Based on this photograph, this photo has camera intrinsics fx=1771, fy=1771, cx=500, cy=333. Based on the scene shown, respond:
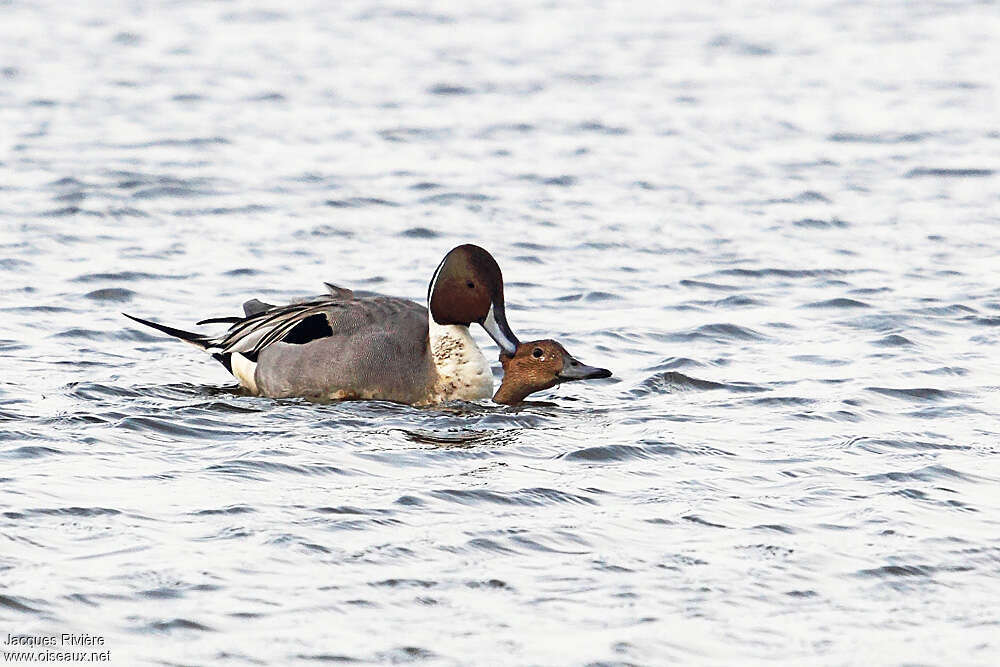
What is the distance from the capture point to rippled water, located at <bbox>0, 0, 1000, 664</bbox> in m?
6.57

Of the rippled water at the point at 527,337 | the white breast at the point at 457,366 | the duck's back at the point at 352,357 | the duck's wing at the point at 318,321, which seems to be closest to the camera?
the rippled water at the point at 527,337

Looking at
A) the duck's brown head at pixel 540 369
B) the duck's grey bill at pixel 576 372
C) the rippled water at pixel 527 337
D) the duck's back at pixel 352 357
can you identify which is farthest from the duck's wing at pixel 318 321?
the duck's grey bill at pixel 576 372

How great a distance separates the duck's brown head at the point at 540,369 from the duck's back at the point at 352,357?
0.47 m

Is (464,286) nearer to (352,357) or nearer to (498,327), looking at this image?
(498,327)

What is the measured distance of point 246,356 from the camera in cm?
1032

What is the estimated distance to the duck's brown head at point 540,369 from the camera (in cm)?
1001

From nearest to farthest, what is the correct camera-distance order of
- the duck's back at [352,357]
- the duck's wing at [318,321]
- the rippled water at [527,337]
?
the rippled water at [527,337] → the duck's back at [352,357] → the duck's wing at [318,321]

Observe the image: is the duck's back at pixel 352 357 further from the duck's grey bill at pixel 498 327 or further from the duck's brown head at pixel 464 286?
the duck's grey bill at pixel 498 327

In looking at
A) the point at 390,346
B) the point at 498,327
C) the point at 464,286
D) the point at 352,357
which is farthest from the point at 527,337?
the point at 352,357

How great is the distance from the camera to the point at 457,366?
33.0ft

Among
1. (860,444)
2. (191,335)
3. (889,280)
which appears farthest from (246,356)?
(889,280)

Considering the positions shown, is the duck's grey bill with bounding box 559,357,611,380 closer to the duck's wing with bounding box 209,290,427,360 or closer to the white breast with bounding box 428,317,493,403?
the white breast with bounding box 428,317,493,403

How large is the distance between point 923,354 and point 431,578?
5.35 metres

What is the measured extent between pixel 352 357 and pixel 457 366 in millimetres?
600
